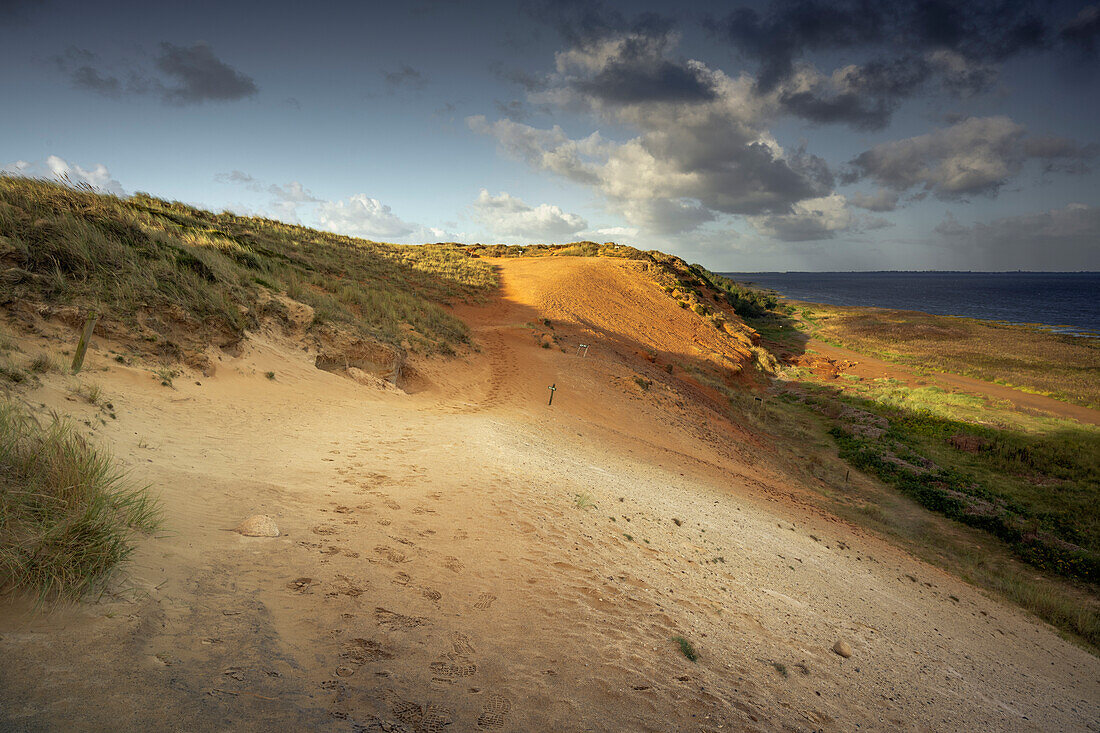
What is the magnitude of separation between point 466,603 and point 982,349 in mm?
58853

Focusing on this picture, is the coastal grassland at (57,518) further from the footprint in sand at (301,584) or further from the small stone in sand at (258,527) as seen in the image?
the footprint in sand at (301,584)

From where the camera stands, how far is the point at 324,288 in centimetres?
1639

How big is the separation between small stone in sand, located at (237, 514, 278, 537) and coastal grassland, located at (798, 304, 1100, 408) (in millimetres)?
41549

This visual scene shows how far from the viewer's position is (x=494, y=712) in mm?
2791

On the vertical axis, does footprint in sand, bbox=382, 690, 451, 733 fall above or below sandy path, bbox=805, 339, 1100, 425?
below

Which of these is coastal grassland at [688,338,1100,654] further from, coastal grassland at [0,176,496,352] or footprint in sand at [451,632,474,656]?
coastal grassland at [0,176,496,352]

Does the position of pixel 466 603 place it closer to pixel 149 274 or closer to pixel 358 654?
pixel 358 654

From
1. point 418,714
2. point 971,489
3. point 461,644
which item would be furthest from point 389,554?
point 971,489

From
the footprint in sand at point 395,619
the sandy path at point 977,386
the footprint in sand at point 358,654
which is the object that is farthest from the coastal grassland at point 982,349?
the footprint in sand at point 358,654

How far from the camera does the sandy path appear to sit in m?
24.3

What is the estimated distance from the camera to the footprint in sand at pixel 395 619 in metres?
3.36

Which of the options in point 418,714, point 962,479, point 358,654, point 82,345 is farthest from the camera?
point 962,479

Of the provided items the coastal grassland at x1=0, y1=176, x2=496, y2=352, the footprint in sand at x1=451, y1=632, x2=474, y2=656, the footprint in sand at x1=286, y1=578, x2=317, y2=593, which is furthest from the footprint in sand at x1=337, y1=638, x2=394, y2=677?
the coastal grassland at x1=0, y1=176, x2=496, y2=352

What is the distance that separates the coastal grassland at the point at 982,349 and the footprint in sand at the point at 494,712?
40.3 metres
